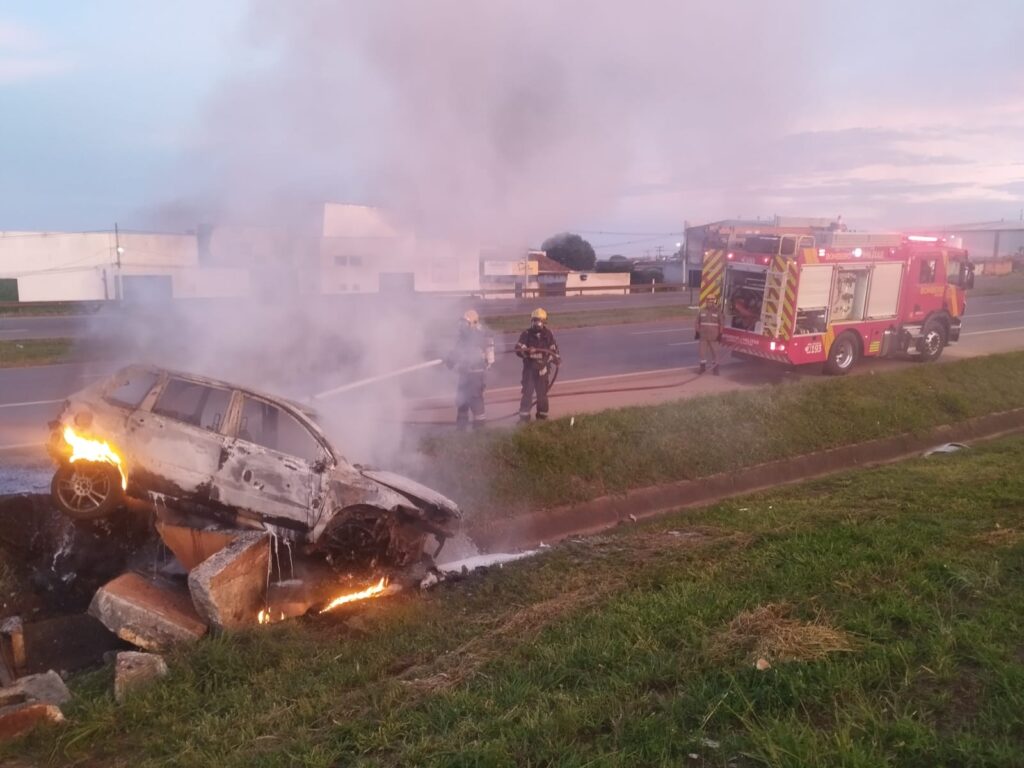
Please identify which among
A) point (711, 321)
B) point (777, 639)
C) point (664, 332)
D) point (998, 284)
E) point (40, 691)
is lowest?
point (40, 691)

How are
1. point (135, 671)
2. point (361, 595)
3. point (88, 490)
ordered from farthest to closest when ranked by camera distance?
point (88, 490) → point (361, 595) → point (135, 671)

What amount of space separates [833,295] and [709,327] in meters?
2.58

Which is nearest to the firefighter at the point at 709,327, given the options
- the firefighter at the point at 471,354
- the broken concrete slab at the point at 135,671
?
the firefighter at the point at 471,354

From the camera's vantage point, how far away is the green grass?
41.1 meters

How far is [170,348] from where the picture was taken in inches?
356

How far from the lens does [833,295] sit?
55.9 feet

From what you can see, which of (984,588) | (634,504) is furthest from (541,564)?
(634,504)

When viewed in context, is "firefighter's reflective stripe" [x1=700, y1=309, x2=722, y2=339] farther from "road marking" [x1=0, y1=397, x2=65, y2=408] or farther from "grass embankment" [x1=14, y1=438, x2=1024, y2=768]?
"road marking" [x1=0, y1=397, x2=65, y2=408]

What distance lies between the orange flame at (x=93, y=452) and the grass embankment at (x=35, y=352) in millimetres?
10556

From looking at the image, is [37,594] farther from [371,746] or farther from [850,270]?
[850,270]

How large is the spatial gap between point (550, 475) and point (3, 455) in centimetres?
624

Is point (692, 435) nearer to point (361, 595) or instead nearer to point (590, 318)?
point (361, 595)

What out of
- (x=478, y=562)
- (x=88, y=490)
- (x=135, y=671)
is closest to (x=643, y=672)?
(x=135, y=671)

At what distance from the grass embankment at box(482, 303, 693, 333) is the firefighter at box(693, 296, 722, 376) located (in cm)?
663
